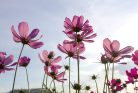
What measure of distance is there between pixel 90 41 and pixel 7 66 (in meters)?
0.61

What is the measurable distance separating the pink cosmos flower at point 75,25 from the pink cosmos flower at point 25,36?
22 cm

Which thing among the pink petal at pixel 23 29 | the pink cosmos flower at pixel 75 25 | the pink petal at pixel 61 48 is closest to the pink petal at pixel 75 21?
the pink cosmos flower at pixel 75 25

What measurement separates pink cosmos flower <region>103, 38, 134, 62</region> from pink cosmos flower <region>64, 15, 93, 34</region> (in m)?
0.20

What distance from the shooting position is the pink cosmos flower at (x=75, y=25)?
8.14 ft

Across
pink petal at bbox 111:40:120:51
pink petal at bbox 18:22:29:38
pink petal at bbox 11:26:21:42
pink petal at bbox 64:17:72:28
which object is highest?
pink petal at bbox 64:17:72:28

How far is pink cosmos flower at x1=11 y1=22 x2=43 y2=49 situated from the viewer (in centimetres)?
241

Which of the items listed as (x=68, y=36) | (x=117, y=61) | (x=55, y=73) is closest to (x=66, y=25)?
(x=68, y=36)

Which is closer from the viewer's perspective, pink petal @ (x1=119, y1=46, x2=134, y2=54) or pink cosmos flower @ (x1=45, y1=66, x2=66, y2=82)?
pink petal @ (x1=119, y1=46, x2=134, y2=54)

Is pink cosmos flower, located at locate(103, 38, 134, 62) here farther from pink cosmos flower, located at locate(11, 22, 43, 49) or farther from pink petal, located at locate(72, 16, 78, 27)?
pink cosmos flower, located at locate(11, 22, 43, 49)

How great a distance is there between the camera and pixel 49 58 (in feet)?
9.79

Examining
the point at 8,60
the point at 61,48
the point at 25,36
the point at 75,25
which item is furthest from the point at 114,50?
the point at 8,60

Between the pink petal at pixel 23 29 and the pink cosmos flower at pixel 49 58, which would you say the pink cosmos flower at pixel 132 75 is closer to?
the pink cosmos flower at pixel 49 58

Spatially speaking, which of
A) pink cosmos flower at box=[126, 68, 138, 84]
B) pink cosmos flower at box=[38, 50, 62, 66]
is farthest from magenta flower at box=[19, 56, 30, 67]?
pink cosmos flower at box=[126, 68, 138, 84]

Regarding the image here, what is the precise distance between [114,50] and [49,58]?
0.79m
